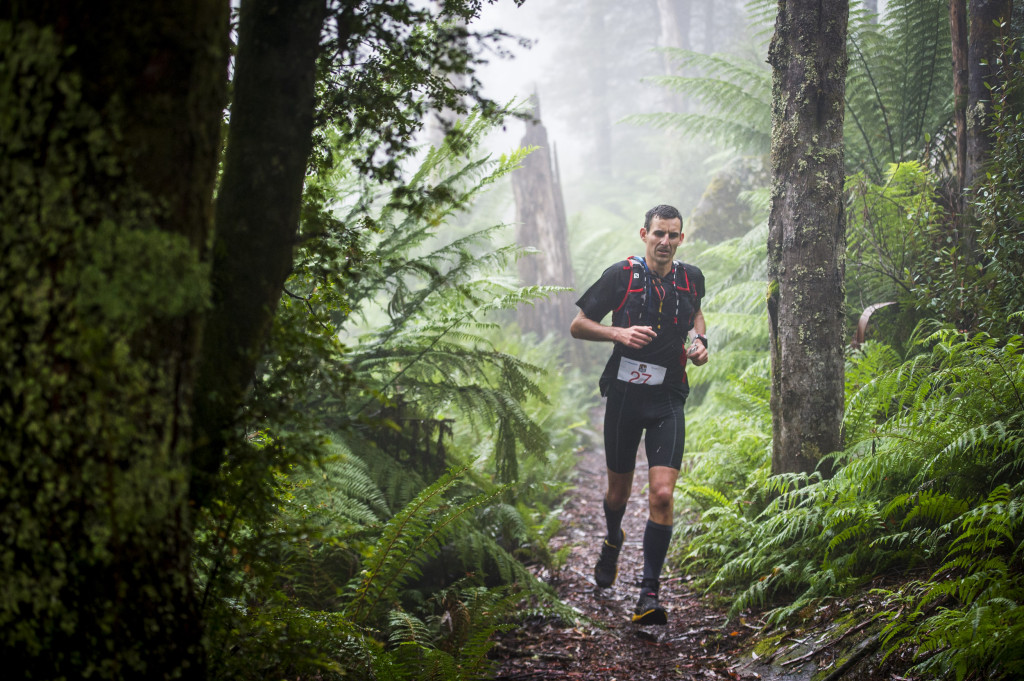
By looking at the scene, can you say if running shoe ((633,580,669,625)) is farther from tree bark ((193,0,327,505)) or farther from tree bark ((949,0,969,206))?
tree bark ((949,0,969,206))

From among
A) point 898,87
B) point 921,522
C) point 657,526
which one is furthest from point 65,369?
point 898,87

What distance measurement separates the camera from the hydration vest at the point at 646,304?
4191 millimetres

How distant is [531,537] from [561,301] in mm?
9881

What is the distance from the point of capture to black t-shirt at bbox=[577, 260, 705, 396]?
414 centimetres

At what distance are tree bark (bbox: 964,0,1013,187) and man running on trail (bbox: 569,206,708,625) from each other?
8.56ft

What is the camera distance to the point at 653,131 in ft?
95.1

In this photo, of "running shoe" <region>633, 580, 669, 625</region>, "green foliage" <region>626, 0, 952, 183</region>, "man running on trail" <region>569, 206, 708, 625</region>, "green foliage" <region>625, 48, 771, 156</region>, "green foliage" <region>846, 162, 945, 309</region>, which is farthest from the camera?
"green foliage" <region>625, 48, 771, 156</region>

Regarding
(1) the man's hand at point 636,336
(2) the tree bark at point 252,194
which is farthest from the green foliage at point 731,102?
(2) the tree bark at point 252,194

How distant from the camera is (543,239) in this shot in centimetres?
1392

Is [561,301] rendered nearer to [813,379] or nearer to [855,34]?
[855,34]

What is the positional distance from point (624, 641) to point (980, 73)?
5.09 meters

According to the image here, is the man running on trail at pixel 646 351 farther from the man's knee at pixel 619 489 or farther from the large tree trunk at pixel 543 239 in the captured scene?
the large tree trunk at pixel 543 239

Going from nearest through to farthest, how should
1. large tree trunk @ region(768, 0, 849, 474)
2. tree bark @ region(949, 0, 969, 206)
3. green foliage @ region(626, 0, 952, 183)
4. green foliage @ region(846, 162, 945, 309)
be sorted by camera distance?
large tree trunk @ region(768, 0, 849, 474) < tree bark @ region(949, 0, 969, 206) < green foliage @ region(846, 162, 945, 309) < green foliage @ region(626, 0, 952, 183)

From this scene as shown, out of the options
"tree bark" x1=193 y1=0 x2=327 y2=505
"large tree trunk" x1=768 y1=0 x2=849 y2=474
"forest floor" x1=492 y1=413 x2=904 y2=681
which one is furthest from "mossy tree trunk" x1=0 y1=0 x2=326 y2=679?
"large tree trunk" x1=768 y1=0 x2=849 y2=474
